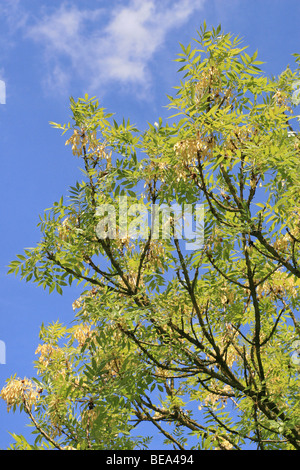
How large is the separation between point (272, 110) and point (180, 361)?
3.46 meters

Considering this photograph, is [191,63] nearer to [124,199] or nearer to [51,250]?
[124,199]

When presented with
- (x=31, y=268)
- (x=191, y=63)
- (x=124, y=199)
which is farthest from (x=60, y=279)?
(x=191, y=63)

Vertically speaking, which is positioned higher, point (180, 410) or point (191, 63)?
point (191, 63)

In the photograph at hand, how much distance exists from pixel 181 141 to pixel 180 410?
4.33m

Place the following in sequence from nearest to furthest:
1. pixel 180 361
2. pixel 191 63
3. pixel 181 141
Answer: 1. pixel 181 141
2. pixel 191 63
3. pixel 180 361

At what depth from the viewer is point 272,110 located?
263 inches

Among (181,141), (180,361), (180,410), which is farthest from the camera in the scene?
(180,410)

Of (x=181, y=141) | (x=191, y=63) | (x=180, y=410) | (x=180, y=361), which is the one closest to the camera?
(x=181, y=141)

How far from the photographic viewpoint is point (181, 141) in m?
5.72

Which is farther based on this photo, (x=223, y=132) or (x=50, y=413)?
(x=50, y=413)

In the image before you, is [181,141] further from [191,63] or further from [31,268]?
[31,268]
